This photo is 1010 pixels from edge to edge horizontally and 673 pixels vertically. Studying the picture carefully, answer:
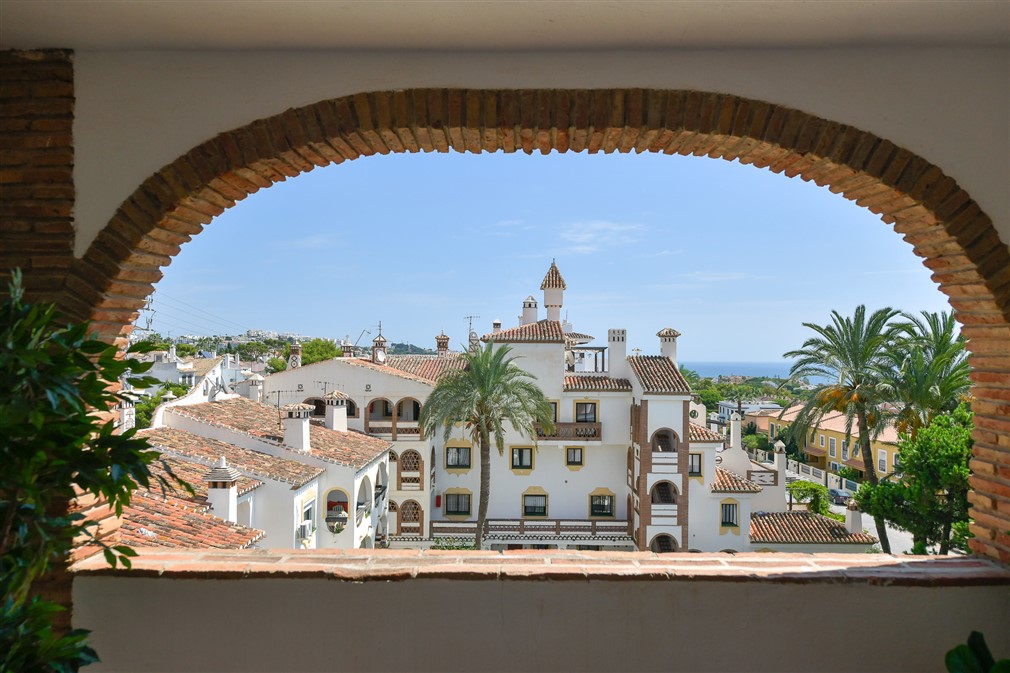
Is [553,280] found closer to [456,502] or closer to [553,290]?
[553,290]

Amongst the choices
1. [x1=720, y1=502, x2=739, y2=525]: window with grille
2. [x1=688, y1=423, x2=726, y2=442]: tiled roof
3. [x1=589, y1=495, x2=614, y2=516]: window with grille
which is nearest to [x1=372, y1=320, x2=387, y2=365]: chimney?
[x1=589, y1=495, x2=614, y2=516]: window with grille

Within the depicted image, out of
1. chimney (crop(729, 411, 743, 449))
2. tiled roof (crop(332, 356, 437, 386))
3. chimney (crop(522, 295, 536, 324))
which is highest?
chimney (crop(522, 295, 536, 324))

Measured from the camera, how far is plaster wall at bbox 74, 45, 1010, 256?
230 centimetres

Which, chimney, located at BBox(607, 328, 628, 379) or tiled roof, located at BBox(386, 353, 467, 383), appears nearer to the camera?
chimney, located at BBox(607, 328, 628, 379)

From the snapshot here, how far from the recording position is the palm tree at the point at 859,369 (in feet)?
37.7

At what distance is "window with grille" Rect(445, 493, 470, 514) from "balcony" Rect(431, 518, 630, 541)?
1.53ft

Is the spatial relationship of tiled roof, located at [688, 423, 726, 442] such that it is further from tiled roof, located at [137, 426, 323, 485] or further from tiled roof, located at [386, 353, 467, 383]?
tiled roof, located at [137, 426, 323, 485]

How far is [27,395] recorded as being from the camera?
1568mm

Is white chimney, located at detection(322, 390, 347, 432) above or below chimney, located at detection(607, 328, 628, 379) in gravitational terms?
below

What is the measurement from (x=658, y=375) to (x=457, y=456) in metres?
6.18

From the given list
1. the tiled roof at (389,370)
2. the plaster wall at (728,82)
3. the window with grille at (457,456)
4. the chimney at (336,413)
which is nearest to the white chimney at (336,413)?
the chimney at (336,413)

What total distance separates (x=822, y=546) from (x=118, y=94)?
1732 centimetres

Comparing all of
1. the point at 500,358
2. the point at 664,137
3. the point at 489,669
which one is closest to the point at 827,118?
the point at 664,137

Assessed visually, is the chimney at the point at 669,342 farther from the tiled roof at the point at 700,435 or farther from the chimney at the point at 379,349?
the chimney at the point at 379,349
